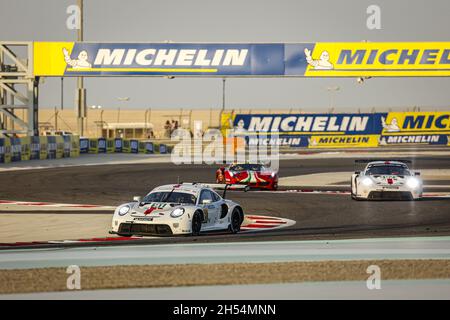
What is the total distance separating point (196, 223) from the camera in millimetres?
17328

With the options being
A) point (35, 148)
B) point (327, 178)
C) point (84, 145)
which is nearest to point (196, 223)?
point (327, 178)

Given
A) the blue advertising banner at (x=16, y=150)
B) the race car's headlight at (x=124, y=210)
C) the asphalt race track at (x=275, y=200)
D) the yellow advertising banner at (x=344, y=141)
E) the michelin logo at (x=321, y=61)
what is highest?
the michelin logo at (x=321, y=61)

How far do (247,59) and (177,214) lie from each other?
25403 mm

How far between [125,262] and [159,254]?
891 millimetres

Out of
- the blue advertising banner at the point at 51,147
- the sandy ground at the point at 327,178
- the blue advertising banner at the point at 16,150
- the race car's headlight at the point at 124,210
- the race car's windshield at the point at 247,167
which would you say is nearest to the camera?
the race car's headlight at the point at 124,210

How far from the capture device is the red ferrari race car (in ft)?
98.8

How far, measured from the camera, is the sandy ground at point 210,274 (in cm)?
1115

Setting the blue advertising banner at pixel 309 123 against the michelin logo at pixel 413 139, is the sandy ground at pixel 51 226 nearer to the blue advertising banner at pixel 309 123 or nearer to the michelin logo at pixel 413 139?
the blue advertising banner at pixel 309 123

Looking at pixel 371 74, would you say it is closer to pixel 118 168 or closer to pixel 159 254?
pixel 118 168

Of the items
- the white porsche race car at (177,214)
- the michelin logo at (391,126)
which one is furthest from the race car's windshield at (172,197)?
the michelin logo at (391,126)

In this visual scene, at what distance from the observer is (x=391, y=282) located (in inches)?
444

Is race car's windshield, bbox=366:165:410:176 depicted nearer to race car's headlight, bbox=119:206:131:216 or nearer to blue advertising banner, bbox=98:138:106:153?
race car's headlight, bbox=119:206:131:216

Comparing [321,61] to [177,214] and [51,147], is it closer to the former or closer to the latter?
[51,147]
